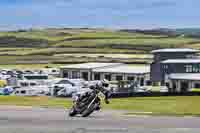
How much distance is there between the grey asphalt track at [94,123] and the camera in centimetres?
1538

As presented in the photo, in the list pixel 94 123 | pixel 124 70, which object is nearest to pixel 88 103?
pixel 94 123

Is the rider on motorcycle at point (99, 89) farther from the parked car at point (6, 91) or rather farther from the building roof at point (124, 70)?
the building roof at point (124, 70)

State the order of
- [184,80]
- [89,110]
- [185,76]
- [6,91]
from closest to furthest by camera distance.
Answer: [89,110] < [6,91] < [184,80] < [185,76]

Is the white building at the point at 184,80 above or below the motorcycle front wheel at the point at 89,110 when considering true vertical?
below

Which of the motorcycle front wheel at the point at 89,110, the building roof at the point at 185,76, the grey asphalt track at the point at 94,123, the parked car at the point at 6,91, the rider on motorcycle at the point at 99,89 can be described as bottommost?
the parked car at the point at 6,91

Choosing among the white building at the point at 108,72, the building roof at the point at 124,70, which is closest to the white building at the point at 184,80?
the white building at the point at 108,72

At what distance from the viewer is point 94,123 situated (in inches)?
667

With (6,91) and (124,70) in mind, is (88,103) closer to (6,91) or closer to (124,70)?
(6,91)

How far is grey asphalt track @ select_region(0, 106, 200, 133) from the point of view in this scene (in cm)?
1538

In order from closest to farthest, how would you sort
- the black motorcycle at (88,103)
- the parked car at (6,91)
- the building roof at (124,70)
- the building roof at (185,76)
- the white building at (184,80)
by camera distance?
the black motorcycle at (88,103) < the parked car at (6,91) < the white building at (184,80) < the building roof at (185,76) < the building roof at (124,70)

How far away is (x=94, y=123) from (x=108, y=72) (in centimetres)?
6632

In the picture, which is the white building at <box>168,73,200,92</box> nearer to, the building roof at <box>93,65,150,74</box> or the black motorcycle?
the building roof at <box>93,65,150,74</box>

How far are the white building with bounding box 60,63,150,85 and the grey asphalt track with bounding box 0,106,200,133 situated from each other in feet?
190

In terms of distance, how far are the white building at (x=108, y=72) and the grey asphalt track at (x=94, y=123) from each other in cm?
5806
